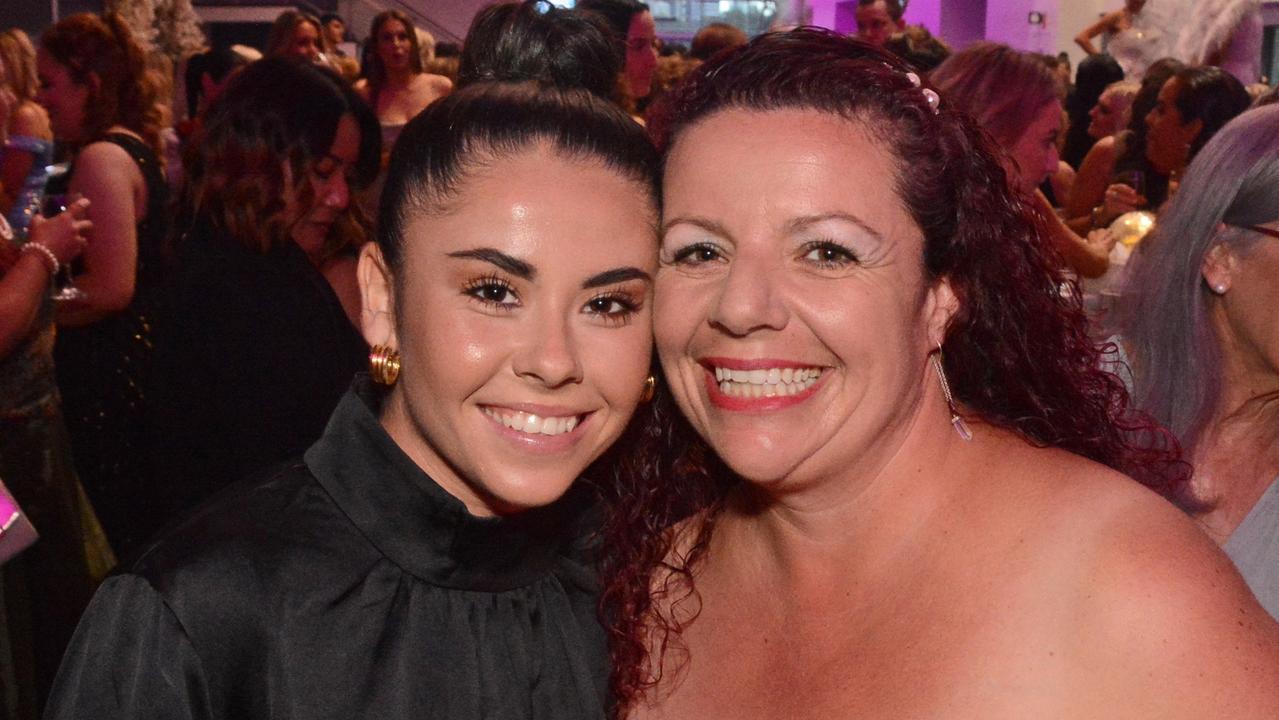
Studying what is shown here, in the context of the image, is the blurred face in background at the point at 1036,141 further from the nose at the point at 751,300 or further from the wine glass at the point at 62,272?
the wine glass at the point at 62,272

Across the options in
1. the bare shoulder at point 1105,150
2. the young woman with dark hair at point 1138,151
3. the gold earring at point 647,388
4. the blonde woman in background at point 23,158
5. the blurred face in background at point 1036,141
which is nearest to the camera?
the gold earring at point 647,388

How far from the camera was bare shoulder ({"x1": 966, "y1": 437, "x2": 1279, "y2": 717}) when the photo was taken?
1.58m

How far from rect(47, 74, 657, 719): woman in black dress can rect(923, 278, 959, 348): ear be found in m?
0.44

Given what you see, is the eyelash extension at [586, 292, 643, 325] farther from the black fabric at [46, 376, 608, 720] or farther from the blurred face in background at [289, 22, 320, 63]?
the blurred face in background at [289, 22, 320, 63]

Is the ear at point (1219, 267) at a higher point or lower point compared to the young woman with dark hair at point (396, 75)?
higher

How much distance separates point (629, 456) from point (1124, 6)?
22.7 feet

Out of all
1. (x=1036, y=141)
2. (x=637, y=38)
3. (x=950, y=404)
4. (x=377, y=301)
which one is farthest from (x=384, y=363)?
(x=637, y=38)

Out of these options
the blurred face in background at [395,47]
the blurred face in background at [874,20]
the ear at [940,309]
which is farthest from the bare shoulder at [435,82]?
the ear at [940,309]

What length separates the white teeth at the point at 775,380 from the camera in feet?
6.06

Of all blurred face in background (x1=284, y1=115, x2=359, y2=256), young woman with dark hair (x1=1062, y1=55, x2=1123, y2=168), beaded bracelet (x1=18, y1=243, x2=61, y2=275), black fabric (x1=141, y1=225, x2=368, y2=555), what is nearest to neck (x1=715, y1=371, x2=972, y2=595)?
black fabric (x1=141, y1=225, x2=368, y2=555)

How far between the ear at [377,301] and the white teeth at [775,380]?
507 millimetres

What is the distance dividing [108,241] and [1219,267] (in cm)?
300

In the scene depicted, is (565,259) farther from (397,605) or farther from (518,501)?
(397,605)

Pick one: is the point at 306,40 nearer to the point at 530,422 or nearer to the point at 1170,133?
the point at 1170,133
